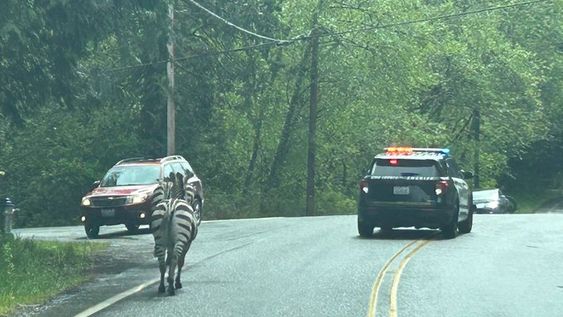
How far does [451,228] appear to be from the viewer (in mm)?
22391

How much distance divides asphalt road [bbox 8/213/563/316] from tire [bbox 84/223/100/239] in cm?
95

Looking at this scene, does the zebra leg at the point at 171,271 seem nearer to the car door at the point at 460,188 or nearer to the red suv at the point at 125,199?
the red suv at the point at 125,199

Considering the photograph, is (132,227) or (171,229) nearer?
(171,229)

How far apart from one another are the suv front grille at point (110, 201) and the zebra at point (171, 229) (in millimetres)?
10741

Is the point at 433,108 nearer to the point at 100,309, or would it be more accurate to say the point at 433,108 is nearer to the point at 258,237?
the point at 258,237

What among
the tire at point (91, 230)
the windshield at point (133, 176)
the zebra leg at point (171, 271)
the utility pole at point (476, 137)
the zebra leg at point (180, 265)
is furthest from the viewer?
the utility pole at point (476, 137)

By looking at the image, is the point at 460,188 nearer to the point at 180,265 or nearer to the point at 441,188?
the point at 441,188

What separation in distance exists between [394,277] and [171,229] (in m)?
3.52

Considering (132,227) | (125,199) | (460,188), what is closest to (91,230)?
(132,227)

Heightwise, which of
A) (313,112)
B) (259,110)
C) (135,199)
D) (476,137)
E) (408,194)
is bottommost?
(135,199)

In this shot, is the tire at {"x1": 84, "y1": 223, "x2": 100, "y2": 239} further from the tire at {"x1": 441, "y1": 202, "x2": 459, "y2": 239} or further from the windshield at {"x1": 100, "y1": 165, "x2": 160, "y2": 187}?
the tire at {"x1": 441, "y1": 202, "x2": 459, "y2": 239}

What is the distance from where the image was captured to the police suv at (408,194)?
2205 cm

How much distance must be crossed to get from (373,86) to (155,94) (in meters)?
9.64

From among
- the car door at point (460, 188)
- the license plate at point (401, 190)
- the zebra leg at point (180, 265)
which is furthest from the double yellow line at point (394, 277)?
the zebra leg at point (180, 265)
